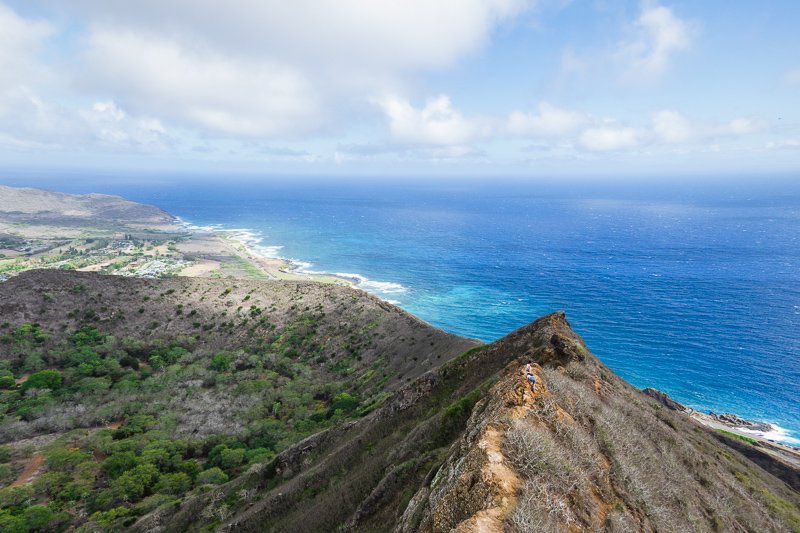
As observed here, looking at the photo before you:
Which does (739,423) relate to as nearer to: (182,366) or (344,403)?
(344,403)

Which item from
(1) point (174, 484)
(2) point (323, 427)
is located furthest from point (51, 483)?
(2) point (323, 427)

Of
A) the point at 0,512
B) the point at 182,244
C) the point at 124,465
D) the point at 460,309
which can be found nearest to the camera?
the point at 0,512

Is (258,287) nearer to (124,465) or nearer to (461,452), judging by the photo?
(124,465)

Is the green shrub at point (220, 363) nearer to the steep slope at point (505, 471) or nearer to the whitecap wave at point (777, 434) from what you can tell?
the steep slope at point (505, 471)

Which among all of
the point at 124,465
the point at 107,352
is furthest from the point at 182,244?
the point at 124,465

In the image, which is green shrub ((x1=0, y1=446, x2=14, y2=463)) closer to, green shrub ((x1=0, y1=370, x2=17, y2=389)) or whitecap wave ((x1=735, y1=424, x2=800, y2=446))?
green shrub ((x1=0, y1=370, x2=17, y2=389))

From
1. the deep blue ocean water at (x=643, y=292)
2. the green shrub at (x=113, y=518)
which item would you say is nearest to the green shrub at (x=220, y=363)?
the green shrub at (x=113, y=518)

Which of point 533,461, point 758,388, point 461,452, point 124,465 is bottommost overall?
point 758,388
